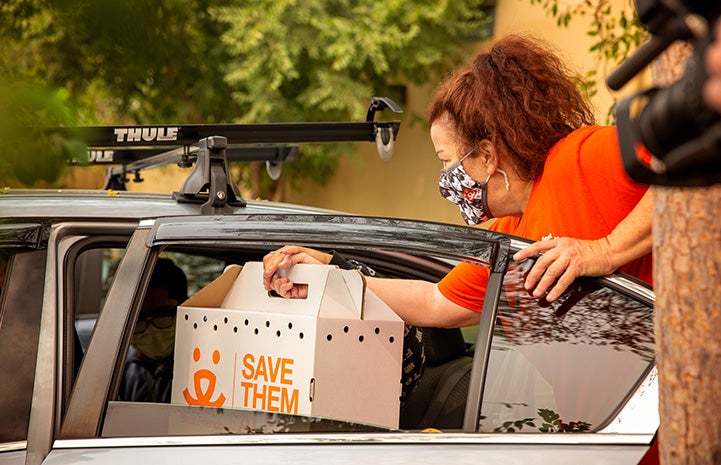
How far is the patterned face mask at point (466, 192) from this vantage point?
2439mm

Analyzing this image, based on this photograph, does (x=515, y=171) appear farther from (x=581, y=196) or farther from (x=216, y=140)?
(x=216, y=140)

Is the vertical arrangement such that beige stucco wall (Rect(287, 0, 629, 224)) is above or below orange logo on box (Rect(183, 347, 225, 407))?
above

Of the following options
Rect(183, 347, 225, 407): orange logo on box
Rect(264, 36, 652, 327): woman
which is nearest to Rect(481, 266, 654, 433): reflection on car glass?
Rect(264, 36, 652, 327): woman

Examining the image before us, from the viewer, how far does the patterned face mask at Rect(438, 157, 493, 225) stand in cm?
244

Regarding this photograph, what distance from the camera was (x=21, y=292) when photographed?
231 cm

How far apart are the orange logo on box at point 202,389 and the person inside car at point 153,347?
992mm

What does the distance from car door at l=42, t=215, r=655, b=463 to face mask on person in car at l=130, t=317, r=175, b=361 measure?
1.10 metres

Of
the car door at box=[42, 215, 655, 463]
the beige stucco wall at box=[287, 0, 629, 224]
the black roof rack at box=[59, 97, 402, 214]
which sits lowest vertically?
the car door at box=[42, 215, 655, 463]

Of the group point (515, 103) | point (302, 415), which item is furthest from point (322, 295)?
point (515, 103)

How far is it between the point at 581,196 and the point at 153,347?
5.81 feet

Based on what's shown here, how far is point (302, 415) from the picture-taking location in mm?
2086

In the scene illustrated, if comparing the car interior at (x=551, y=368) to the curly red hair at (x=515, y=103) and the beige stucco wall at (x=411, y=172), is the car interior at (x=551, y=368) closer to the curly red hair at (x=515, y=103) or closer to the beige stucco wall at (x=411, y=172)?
the curly red hair at (x=515, y=103)

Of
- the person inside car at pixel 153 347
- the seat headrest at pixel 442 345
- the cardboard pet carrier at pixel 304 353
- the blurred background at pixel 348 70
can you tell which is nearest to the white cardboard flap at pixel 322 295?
the cardboard pet carrier at pixel 304 353

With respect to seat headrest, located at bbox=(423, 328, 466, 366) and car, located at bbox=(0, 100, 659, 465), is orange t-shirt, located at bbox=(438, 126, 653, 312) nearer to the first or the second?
car, located at bbox=(0, 100, 659, 465)
